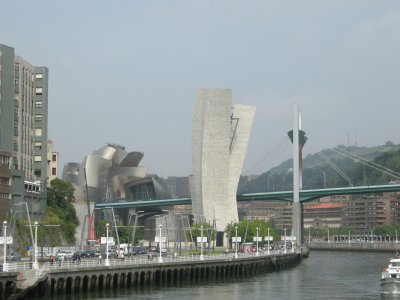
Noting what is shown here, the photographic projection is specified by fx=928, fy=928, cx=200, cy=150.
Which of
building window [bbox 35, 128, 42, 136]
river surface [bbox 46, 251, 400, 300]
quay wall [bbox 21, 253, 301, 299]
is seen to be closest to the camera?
quay wall [bbox 21, 253, 301, 299]

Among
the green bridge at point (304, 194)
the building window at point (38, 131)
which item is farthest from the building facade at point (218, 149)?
the building window at point (38, 131)

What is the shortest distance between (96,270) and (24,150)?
56639 millimetres

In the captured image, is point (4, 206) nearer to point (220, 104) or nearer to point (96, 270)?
point (96, 270)

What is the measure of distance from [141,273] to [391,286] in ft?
63.5

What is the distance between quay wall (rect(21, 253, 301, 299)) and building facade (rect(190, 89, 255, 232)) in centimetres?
6430

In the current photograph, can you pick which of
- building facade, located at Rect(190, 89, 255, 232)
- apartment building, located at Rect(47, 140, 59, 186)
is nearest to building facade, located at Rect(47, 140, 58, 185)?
apartment building, located at Rect(47, 140, 59, 186)

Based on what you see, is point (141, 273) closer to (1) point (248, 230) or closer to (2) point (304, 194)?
→ (1) point (248, 230)

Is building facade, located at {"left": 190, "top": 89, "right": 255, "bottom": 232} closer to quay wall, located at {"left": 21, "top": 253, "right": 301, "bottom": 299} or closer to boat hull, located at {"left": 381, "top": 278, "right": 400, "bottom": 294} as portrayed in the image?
quay wall, located at {"left": 21, "top": 253, "right": 301, "bottom": 299}

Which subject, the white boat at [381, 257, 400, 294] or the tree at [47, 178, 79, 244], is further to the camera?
the tree at [47, 178, 79, 244]

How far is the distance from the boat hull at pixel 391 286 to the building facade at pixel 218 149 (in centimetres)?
9950

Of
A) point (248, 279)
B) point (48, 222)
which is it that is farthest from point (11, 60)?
point (248, 279)

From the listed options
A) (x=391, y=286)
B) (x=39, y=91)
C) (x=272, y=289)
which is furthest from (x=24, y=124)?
(x=391, y=286)

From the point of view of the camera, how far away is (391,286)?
216ft

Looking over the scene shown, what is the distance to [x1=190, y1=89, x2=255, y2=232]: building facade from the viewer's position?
166m
